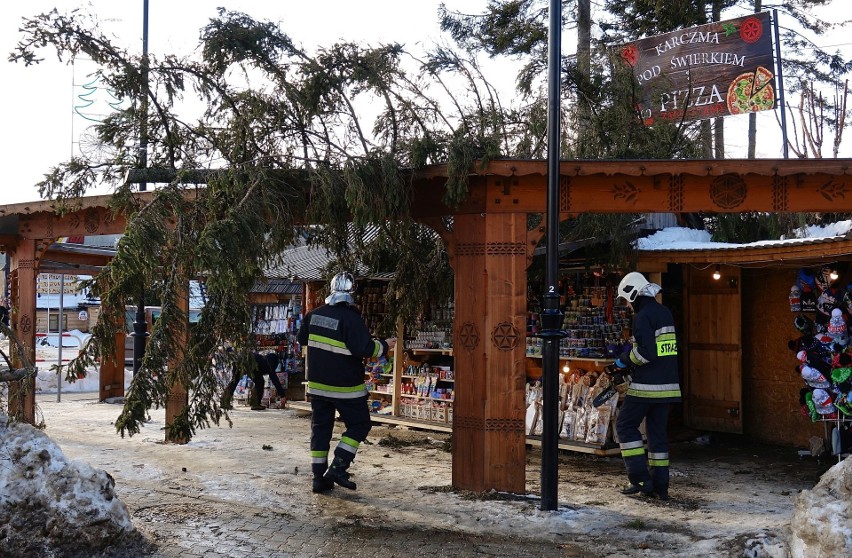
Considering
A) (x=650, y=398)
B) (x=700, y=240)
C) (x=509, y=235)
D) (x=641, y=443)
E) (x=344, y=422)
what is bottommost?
(x=641, y=443)

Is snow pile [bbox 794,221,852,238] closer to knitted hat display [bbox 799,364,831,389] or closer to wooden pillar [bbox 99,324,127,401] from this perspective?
knitted hat display [bbox 799,364,831,389]

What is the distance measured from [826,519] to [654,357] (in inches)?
124

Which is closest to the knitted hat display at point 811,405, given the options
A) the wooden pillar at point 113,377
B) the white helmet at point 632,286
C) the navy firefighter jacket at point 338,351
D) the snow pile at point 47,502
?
the white helmet at point 632,286

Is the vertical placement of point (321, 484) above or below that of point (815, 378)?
below

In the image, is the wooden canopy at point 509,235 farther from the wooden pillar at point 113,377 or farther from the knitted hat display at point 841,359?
the wooden pillar at point 113,377

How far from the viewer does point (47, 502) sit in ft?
18.0

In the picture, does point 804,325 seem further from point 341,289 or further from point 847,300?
point 341,289

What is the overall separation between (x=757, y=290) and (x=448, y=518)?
622cm

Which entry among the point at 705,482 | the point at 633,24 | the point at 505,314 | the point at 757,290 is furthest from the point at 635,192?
the point at 633,24

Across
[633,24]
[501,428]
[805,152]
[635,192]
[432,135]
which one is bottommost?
[501,428]

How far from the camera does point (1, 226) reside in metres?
12.0

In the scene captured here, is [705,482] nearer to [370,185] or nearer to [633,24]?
[370,185]

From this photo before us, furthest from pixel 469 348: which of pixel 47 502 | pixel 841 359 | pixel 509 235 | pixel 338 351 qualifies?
pixel 841 359

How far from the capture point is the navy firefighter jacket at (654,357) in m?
7.77
